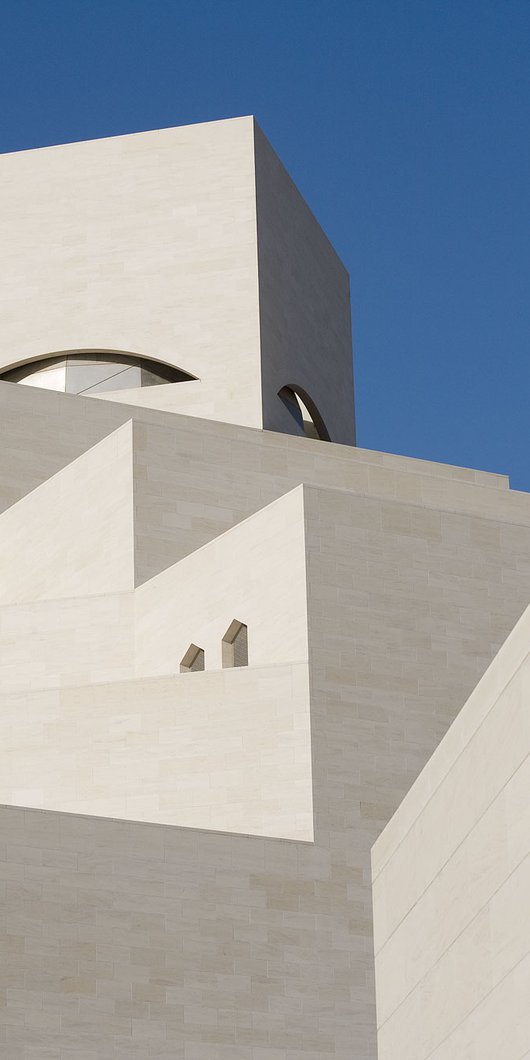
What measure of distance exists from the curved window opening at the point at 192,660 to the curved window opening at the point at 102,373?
946 centimetres

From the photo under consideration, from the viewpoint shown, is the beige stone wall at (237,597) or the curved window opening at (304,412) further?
the curved window opening at (304,412)

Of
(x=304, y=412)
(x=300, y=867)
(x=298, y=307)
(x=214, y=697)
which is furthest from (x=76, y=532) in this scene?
(x=298, y=307)

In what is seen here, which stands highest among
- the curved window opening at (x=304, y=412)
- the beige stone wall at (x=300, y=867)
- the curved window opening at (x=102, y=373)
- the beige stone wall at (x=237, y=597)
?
the curved window opening at (x=102, y=373)

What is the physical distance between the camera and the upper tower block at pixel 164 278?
1116 inches

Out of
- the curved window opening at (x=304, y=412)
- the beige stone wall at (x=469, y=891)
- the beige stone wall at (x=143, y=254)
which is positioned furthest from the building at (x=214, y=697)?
the beige stone wall at (x=469, y=891)

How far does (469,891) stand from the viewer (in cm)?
962

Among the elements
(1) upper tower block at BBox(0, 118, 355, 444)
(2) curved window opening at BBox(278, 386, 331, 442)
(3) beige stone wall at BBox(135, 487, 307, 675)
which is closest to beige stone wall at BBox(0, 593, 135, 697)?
(3) beige stone wall at BBox(135, 487, 307, 675)

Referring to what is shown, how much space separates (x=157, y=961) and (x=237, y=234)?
15974 millimetres

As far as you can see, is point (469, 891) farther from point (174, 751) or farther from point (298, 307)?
point (298, 307)

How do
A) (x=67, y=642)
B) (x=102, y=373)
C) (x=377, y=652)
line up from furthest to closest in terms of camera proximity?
(x=102, y=373)
(x=67, y=642)
(x=377, y=652)

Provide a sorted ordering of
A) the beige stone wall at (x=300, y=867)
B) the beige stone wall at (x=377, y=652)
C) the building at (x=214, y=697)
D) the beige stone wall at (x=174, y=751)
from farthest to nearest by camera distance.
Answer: the beige stone wall at (x=174, y=751) < the beige stone wall at (x=377, y=652) < the building at (x=214, y=697) < the beige stone wall at (x=300, y=867)

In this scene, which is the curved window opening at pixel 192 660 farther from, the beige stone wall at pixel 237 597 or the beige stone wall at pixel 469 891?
the beige stone wall at pixel 469 891

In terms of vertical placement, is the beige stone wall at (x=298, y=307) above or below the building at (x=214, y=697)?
above

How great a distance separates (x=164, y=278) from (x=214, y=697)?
1236 cm
